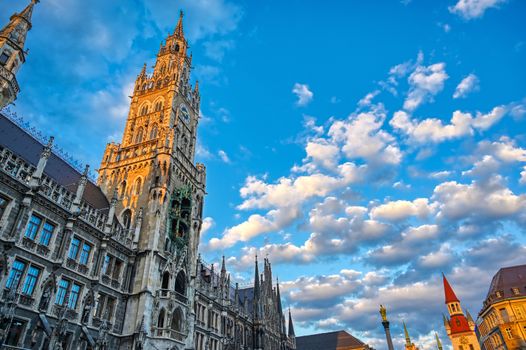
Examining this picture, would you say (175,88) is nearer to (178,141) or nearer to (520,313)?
(178,141)

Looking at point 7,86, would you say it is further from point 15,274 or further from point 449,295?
point 449,295

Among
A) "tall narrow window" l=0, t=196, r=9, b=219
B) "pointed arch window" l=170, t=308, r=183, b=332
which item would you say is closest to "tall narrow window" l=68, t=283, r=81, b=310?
"tall narrow window" l=0, t=196, r=9, b=219

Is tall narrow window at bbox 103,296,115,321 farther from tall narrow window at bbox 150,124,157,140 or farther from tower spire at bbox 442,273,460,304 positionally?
tower spire at bbox 442,273,460,304

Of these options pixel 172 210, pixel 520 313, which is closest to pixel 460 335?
pixel 520 313

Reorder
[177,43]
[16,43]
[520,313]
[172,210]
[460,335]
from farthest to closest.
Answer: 1. [460,335]
2. [520,313]
3. [177,43]
4. [172,210]
5. [16,43]

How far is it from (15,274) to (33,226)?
11.5 ft

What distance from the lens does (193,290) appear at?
131 ft

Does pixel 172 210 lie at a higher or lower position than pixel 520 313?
higher

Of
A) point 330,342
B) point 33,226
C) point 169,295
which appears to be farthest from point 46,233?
point 330,342

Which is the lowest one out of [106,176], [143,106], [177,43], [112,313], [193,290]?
[112,313]

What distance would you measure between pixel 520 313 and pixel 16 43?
84631 millimetres

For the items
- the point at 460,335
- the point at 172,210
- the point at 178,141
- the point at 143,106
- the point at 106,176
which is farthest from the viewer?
the point at 460,335

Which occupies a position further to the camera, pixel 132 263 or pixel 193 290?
pixel 193 290

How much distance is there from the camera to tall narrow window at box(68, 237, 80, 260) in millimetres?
27919
